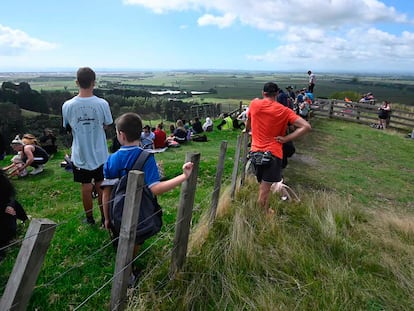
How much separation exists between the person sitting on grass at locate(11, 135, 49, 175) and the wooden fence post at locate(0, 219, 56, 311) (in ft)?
25.0

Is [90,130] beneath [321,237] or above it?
above

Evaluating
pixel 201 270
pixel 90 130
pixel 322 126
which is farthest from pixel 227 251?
pixel 322 126

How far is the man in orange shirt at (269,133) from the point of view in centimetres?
398

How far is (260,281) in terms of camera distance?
2.91m

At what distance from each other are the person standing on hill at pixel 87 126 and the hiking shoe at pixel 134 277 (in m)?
0.88

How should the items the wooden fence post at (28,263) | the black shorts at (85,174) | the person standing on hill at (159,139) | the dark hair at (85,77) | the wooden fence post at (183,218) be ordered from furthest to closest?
the person standing on hill at (159,139)
the black shorts at (85,174)
the dark hair at (85,77)
the wooden fence post at (183,218)
the wooden fence post at (28,263)

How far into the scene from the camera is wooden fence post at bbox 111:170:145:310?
1.96m

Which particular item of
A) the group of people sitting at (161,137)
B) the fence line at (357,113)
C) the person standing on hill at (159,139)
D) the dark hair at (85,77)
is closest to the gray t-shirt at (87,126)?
the dark hair at (85,77)

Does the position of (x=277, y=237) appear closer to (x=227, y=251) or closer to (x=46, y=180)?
(x=227, y=251)

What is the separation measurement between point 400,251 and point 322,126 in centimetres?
1331

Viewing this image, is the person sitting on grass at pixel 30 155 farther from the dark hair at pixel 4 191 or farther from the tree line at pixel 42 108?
the tree line at pixel 42 108

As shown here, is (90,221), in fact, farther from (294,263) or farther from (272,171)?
(294,263)

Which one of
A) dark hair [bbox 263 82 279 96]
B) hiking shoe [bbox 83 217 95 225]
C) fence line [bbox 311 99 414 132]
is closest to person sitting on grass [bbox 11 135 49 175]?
hiking shoe [bbox 83 217 95 225]

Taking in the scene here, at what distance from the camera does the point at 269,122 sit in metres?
4.03
